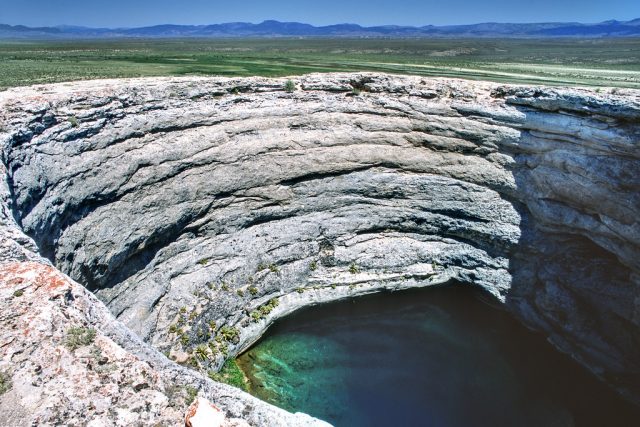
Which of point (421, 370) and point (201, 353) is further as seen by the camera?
point (421, 370)

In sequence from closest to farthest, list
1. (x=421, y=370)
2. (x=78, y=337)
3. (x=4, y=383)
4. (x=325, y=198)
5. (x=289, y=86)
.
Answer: (x=4, y=383) → (x=78, y=337) → (x=421, y=370) → (x=325, y=198) → (x=289, y=86)

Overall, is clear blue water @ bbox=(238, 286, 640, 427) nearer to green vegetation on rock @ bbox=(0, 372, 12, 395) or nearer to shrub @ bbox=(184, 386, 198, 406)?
shrub @ bbox=(184, 386, 198, 406)

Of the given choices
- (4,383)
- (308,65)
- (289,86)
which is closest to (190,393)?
(4,383)

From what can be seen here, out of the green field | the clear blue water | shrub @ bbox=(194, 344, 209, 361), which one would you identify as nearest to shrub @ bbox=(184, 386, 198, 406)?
the clear blue water

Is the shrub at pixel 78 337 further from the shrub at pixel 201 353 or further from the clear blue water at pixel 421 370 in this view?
the shrub at pixel 201 353

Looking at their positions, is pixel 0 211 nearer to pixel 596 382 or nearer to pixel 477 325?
pixel 477 325

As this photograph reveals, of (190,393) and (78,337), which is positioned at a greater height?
(78,337)

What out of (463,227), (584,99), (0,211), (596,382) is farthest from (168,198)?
(596,382)

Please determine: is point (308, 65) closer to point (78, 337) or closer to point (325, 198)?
point (325, 198)
